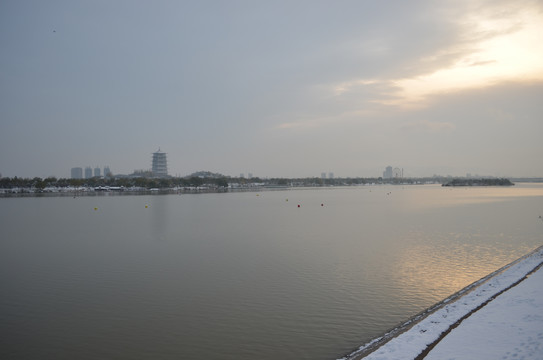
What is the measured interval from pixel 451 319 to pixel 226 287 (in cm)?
782

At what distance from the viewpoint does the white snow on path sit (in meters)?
7.67

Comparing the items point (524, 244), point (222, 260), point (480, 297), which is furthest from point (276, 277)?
point (524, 244)

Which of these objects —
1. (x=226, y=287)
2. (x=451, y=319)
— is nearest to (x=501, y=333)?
(x=451, y=319)

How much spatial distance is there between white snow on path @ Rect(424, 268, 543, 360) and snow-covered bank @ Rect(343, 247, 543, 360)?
0.02 meters

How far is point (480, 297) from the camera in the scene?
11.7 meters

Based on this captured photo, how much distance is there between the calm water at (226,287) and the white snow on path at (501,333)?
2.05m

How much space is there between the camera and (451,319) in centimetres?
982

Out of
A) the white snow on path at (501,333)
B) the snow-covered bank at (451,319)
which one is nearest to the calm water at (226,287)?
the snow-covered bank at (451,319)

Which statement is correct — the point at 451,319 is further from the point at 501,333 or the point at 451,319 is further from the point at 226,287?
the point at 226,287

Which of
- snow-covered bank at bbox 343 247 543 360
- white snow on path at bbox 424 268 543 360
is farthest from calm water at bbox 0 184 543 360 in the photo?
white snow on path at bbox 424 268 543 360

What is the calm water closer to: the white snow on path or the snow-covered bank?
the snow-covered bank

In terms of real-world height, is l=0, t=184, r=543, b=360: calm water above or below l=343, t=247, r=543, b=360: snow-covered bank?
below

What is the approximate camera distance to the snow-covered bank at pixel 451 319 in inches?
315

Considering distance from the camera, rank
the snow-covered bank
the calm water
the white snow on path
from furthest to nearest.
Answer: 1. the calm water
2. the snow-covered bank
3. the white snow on path
